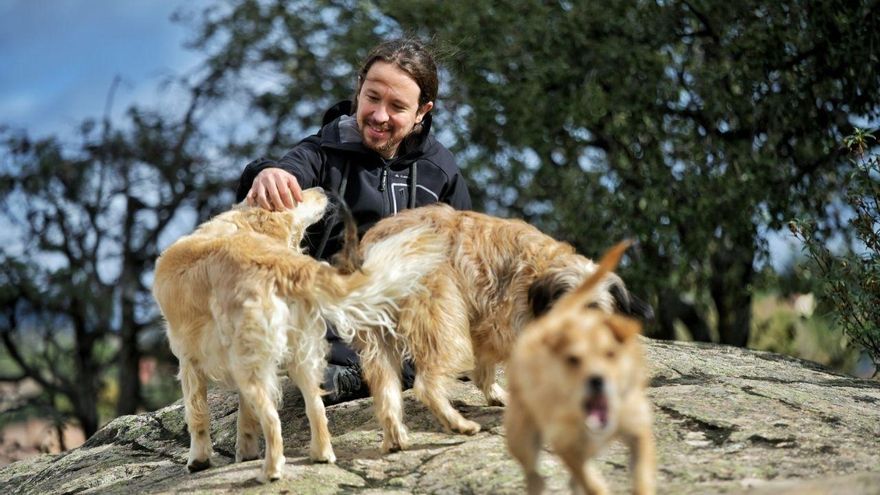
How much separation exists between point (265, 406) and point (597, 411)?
2.11m

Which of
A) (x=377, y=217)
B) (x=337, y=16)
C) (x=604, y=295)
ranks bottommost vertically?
(x=604, y=295)

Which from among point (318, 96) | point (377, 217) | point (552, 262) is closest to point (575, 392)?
point (552, 262)

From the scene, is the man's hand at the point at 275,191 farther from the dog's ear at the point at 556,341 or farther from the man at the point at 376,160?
the dog's ear at the point at 556,341

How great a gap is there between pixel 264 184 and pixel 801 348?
9.82 m

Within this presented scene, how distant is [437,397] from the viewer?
5133mm

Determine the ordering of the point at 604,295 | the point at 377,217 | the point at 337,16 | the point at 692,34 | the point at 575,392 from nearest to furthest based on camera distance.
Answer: the point at 575,392 → the point at 604,295 → the point at 377,217 → the point at 692,34 → the point at 337,16

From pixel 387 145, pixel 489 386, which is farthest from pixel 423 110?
pixel 489 386

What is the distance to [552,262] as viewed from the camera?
511 cm

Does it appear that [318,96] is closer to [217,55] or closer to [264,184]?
[217,55]

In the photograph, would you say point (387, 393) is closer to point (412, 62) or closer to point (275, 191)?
point (275, 191)

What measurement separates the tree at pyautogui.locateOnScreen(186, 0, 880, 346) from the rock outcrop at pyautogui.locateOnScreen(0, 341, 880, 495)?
2.93m

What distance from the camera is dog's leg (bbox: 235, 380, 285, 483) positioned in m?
4.58

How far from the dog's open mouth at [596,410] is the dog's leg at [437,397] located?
2.24m

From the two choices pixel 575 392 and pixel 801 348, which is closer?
pixel 575 392
